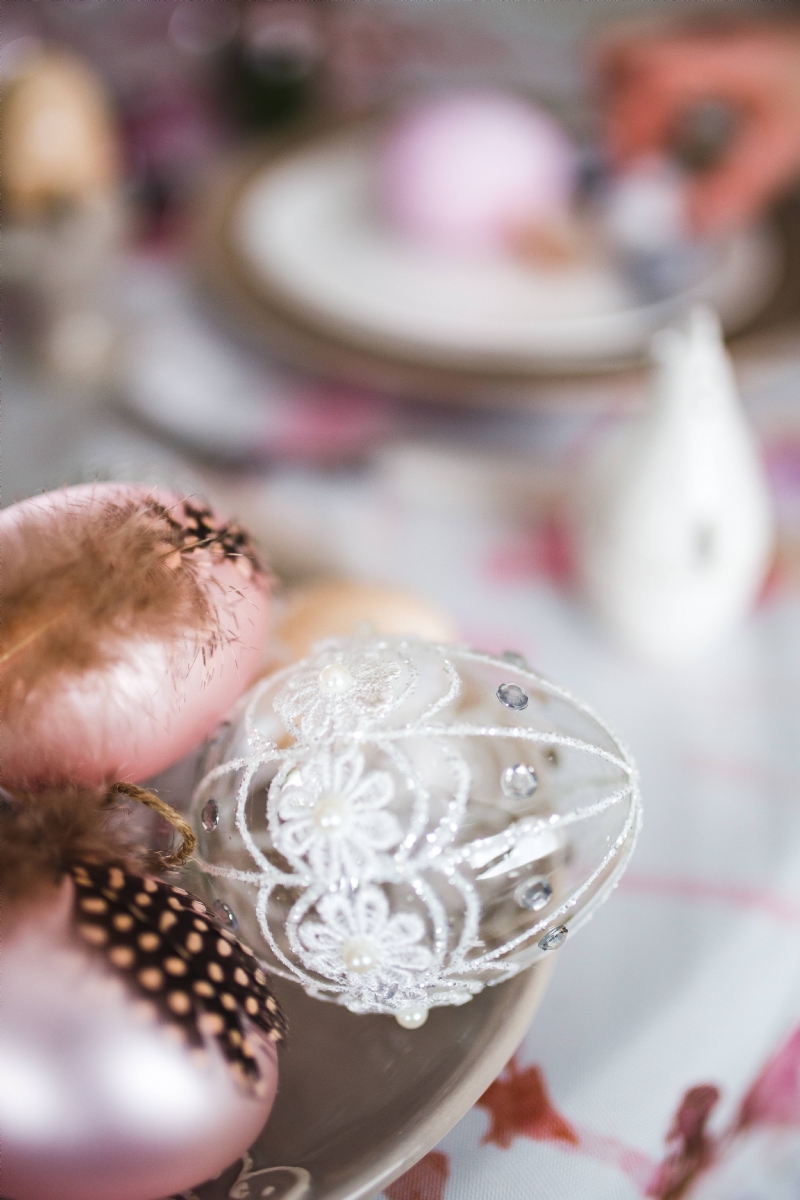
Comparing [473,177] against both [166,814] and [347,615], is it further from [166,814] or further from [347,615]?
[166,814]

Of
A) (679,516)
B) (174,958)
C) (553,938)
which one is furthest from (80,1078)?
(679,516)

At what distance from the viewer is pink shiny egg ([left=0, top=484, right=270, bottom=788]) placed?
0.25 m

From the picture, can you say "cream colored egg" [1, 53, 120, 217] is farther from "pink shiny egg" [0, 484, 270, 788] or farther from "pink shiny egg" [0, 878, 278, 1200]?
"pink shiny egg" [0, 878, 278, 1200]

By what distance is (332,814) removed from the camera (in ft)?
0.85

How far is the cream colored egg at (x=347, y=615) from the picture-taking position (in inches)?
14.5

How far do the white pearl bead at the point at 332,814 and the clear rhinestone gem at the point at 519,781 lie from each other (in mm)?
45

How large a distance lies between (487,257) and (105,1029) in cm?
60

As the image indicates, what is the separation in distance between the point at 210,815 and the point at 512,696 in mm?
96

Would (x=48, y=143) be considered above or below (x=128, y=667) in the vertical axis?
above

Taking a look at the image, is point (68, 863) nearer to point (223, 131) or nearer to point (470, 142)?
point (470, 142)

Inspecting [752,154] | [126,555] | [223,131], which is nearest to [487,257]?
[752,154]

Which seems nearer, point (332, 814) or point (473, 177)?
point (332, 814)

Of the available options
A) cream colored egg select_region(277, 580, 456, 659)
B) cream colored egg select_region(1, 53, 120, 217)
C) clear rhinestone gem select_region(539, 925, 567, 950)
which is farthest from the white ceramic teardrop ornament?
cream colored egg select_region(1, 53, 120, 217)

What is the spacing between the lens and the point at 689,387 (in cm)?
44
